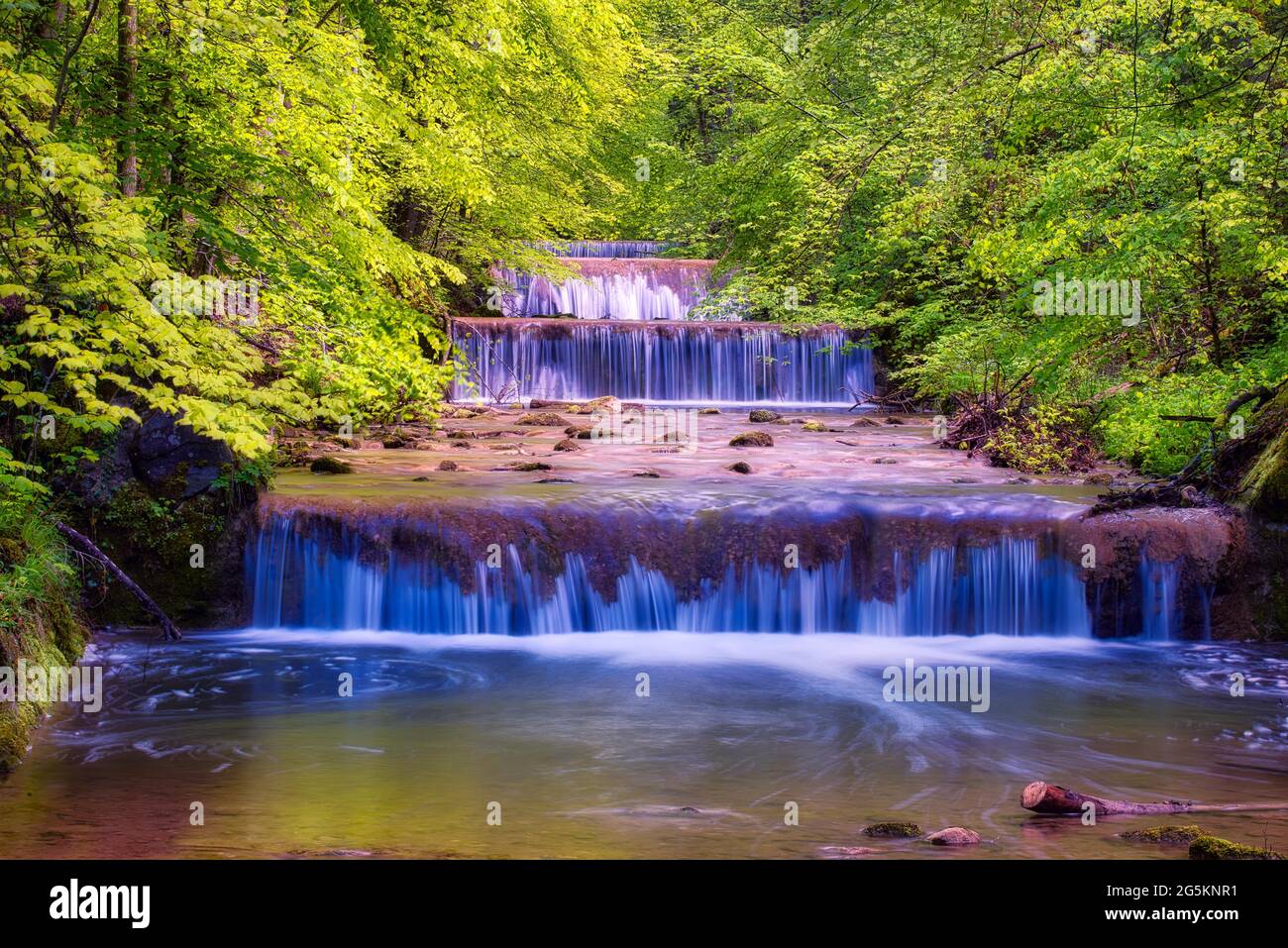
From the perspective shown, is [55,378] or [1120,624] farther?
[1120,624]

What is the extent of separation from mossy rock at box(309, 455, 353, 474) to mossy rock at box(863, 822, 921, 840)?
8.35m

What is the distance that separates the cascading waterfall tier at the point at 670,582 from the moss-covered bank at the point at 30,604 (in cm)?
176

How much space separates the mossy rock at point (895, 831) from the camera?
186 inches

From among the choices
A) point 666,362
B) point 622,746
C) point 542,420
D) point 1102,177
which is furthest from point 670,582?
point 666,362

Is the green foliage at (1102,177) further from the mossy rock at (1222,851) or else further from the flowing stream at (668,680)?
the mossy rock at (1222,851)

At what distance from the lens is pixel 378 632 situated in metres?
9.38

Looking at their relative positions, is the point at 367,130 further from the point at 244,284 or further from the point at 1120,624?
the point at 1120,624

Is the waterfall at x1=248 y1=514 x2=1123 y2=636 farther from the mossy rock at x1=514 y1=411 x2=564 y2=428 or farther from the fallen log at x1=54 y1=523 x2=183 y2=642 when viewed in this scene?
the mossy rock at x1=514 y1=411 x2=564 y2=428

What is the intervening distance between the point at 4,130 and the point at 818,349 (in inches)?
716


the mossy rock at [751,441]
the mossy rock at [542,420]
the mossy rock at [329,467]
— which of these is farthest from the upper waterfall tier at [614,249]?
the mossy rock at [329,467]

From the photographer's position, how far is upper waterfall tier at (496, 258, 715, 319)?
26.1 metres

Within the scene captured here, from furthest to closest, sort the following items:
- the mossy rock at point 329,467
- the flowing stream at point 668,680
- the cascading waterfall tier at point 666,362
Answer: the cascading waterfall tier at point 666,362 → the mossy rock at point 329,467 → the flowing stream at point 668,680

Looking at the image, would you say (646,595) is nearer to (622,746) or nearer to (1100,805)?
(622,746)

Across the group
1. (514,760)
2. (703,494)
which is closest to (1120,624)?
(703,494)
